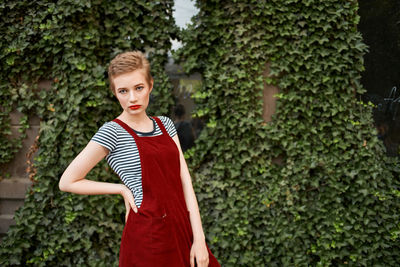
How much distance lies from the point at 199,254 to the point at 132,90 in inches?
36.2

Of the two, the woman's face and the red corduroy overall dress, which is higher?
the woman's face

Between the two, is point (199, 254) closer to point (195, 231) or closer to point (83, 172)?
point (195, 231)

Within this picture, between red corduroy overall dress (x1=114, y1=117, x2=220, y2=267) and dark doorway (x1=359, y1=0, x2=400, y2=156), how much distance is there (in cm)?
272

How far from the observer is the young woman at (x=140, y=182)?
156 centimetres

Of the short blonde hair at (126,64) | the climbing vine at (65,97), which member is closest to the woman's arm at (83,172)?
the short blonde hair at (126,64)

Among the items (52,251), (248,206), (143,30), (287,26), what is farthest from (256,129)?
(52,251)

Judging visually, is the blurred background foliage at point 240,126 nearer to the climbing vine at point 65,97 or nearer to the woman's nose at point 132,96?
the climbing vine at point 65,97

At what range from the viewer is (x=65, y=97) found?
3215mm

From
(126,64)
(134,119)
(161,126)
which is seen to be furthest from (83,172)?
(126,64)

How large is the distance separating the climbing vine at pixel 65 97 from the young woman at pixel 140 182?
5.59ft

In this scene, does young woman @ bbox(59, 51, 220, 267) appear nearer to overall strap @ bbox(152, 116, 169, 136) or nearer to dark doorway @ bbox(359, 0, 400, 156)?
overall strap @ bbox(152, 116, 169, 136)

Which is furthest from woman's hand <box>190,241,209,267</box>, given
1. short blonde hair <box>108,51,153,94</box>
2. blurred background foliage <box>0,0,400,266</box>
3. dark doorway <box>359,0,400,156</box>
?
dark doorway <box>359,0,400,156</box>

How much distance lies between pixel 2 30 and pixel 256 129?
9.34 feet

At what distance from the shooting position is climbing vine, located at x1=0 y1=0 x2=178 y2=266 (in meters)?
3.17
